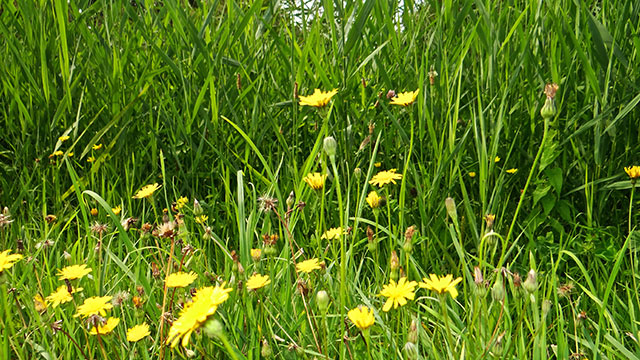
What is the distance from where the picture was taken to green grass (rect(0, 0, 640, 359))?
40.9 inches

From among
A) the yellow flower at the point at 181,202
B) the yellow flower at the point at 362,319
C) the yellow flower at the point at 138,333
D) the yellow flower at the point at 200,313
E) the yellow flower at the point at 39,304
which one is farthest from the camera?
the yellow flower at the point at 181,202

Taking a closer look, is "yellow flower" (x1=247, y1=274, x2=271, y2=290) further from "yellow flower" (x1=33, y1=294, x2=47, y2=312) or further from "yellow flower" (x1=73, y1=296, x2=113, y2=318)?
"yellow flower" (x1=33, y1=294, x2=47, y2=312)

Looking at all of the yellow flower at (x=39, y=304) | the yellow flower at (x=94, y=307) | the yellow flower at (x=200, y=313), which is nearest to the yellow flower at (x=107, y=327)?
the yellow flower at (x=94, y=307)

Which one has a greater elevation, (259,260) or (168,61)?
(168,61)

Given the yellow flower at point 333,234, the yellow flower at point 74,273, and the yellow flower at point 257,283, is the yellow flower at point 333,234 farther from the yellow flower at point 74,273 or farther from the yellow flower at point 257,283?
the yellow flower at point 74,273

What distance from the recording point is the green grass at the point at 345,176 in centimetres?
104

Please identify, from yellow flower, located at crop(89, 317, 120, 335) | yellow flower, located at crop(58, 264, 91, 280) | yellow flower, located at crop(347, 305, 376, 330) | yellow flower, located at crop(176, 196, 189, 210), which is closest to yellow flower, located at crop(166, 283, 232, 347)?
yellow flower, located at crop(347, 305, 376, 330)

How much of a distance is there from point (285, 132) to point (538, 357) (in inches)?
44.4

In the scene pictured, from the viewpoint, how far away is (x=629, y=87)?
1417 mm

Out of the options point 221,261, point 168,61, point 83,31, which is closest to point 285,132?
point 168,61

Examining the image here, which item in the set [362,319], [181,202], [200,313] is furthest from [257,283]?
[181,202]

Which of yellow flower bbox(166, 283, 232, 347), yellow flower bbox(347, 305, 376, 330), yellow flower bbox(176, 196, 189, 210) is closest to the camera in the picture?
yellow flower bbox(166, 283, 232, 347)

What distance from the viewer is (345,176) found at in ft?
5.12

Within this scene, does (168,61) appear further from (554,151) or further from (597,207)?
(597,207)
